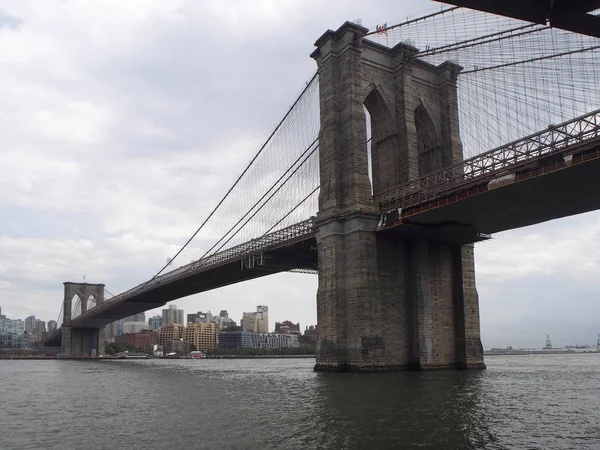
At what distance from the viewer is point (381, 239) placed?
44969 millimetres

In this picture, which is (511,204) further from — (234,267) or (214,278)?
(214,278)

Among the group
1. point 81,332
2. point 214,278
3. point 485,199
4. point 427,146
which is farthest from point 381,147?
point 81,332

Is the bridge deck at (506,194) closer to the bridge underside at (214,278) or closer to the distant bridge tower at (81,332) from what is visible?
the bridge underside at (214,278)

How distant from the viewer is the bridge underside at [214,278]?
188 ft

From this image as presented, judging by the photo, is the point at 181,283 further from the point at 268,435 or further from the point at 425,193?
the point at 268,435

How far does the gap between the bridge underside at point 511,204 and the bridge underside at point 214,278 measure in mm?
10982

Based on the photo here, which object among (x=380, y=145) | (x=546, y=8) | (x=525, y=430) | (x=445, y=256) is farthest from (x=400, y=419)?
(x=380, y=145)

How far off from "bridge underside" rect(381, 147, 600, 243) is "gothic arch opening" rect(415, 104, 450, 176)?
24.5 feet

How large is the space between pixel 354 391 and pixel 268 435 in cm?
1255

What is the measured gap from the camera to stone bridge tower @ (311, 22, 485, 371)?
43.0 m

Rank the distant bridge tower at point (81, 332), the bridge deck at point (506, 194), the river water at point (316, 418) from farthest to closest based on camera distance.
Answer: the distant bridge tower at point (81, 332) < the bridge deck at point (506, 194) < the river water at point (316, 418)

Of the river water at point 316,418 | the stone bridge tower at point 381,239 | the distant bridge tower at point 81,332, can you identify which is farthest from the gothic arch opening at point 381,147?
the distant bridge tower at point 81,332

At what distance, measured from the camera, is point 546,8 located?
830cm

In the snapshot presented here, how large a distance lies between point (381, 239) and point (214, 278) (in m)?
33.7
